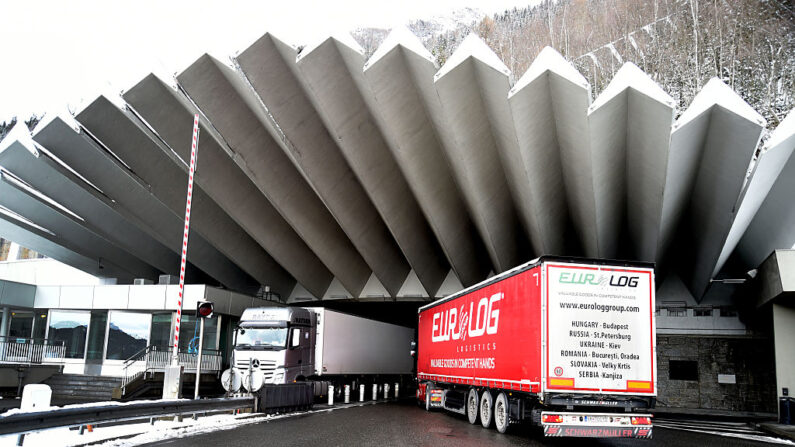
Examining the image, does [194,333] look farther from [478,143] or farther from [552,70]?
[552,70]

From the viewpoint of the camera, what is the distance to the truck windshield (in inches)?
795

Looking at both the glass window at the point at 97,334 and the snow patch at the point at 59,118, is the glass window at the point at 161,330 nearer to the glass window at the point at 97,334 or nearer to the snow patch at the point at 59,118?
the glass window at the point at 97,334

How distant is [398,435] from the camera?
12.4 metres

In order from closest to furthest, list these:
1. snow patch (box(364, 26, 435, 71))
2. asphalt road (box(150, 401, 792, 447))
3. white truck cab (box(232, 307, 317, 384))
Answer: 1. asphalt road (box(150, 401, 792, 447))
2. snow patch (box(364, 26, 435, 71))
3. white truck cab (box(232, 307, 317, 384))

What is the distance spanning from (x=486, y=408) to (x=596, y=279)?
446cm

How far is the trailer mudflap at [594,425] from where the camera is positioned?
1151cm

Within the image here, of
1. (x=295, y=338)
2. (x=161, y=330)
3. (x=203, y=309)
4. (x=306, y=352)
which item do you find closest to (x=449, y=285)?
(x=306, y=352)

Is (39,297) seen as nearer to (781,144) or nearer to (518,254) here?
(518,254)

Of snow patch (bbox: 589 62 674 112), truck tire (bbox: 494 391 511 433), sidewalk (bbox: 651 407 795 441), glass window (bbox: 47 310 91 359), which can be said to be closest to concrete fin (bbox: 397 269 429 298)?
sidewalk (bbox: 651 407 795 441)

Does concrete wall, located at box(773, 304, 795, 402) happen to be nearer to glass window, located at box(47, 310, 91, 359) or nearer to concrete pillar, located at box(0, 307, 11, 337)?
glass window, located at box(47, 310, 91, 359)

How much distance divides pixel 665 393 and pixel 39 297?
97.1 ft

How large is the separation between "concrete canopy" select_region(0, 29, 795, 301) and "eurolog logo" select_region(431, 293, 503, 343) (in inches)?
228

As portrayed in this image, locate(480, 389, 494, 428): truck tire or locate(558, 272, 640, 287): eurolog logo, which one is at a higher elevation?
locate(558, 272, 640, 287): eurolog logo

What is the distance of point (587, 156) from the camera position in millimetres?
20469
